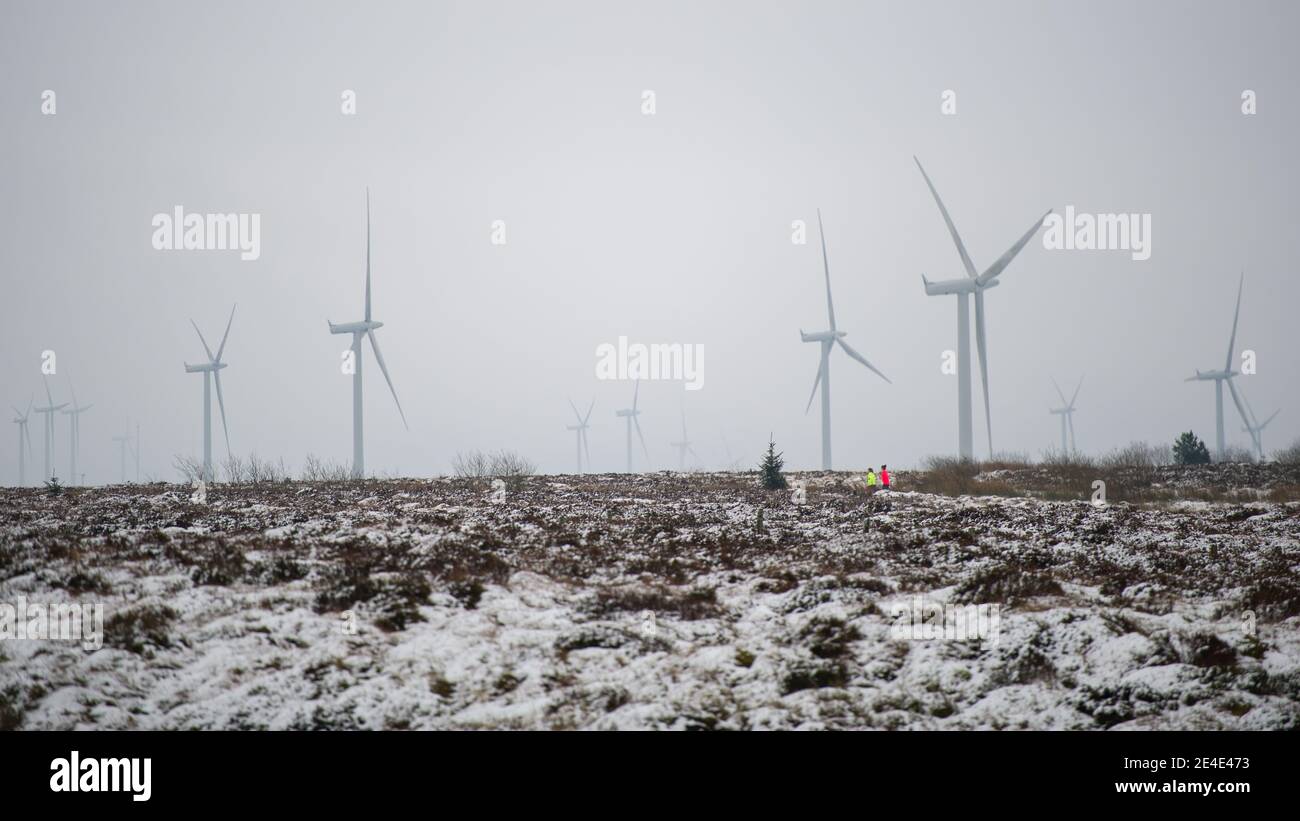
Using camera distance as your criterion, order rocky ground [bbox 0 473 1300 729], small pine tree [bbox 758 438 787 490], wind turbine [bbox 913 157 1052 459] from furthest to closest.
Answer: wind turbine [bbox 913 157 1052 459] < small pine tree [bbox 758 438 787 490] < rocky ground [bbox 0 473 1300 729]

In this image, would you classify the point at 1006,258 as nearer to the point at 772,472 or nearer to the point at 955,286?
the point at 955,286

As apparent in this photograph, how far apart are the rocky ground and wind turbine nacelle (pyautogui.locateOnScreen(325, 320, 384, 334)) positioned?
139 ft

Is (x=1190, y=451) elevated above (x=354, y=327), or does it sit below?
below

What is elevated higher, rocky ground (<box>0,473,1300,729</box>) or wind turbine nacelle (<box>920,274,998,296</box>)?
wind turbine nacelle (<box>920,274,998,296</box>)

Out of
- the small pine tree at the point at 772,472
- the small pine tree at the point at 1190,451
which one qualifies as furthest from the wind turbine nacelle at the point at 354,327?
the small pine tree at the point at 1190,451

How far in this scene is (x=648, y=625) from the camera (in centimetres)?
1209

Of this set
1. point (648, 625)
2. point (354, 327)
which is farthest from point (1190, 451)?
point (354, 327)

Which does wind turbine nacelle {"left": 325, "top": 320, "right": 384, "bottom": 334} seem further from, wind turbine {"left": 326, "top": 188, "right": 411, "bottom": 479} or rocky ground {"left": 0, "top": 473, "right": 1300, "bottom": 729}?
rocky ground {"left": 0, "top": 473, "right": 1300, "bottom": 729}

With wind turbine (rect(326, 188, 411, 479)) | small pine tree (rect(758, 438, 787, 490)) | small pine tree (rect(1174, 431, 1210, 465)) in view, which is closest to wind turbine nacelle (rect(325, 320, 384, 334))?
wind turbine (rect(326, 188, 411, 479))

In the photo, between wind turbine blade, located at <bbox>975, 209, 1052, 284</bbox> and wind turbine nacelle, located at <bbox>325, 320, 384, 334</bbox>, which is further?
wind turbine nacelle, located at <bbox>325, 320, 384, 334</bbox>

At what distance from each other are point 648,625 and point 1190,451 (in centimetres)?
4203

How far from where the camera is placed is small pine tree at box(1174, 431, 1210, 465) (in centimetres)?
4288
